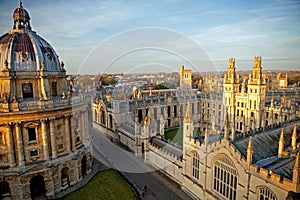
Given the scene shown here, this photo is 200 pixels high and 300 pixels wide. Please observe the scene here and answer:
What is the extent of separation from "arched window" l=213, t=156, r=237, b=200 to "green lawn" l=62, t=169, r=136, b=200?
8.33 m

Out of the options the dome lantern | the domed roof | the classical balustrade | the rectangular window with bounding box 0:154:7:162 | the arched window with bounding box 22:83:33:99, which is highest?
the dome lantern

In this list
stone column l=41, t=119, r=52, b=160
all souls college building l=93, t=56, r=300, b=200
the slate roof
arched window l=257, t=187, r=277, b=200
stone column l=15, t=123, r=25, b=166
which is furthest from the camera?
stone column l=41, t=119, r=52, b=160

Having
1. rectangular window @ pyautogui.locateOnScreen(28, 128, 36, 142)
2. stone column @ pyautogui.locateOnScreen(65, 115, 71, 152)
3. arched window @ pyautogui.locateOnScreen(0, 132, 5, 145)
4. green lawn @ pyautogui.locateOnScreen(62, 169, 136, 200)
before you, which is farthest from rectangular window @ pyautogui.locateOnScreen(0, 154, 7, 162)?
green lawn @ pyautogui.locateOnScreen(62, 169, 136, 200)

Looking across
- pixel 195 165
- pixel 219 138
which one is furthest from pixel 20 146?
pixel 219 138

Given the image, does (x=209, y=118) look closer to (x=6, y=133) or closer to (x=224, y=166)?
(x=224, y=166)

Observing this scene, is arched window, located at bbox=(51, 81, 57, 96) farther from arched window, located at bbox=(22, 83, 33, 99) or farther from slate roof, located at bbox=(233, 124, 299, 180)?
slate roof, located at bbox=(233, 124, 299, 180)

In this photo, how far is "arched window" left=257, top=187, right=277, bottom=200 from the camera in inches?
477

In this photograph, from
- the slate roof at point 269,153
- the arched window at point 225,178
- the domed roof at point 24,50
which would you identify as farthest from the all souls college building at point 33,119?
the slate roof at point 269,153

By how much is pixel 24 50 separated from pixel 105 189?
1718 cm

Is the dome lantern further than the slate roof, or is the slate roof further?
the dome lantern

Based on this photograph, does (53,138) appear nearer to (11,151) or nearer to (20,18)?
(11,151)

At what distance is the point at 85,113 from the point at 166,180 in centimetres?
1328

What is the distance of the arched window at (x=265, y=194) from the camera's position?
12.1 metres

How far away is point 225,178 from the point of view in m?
15.5
